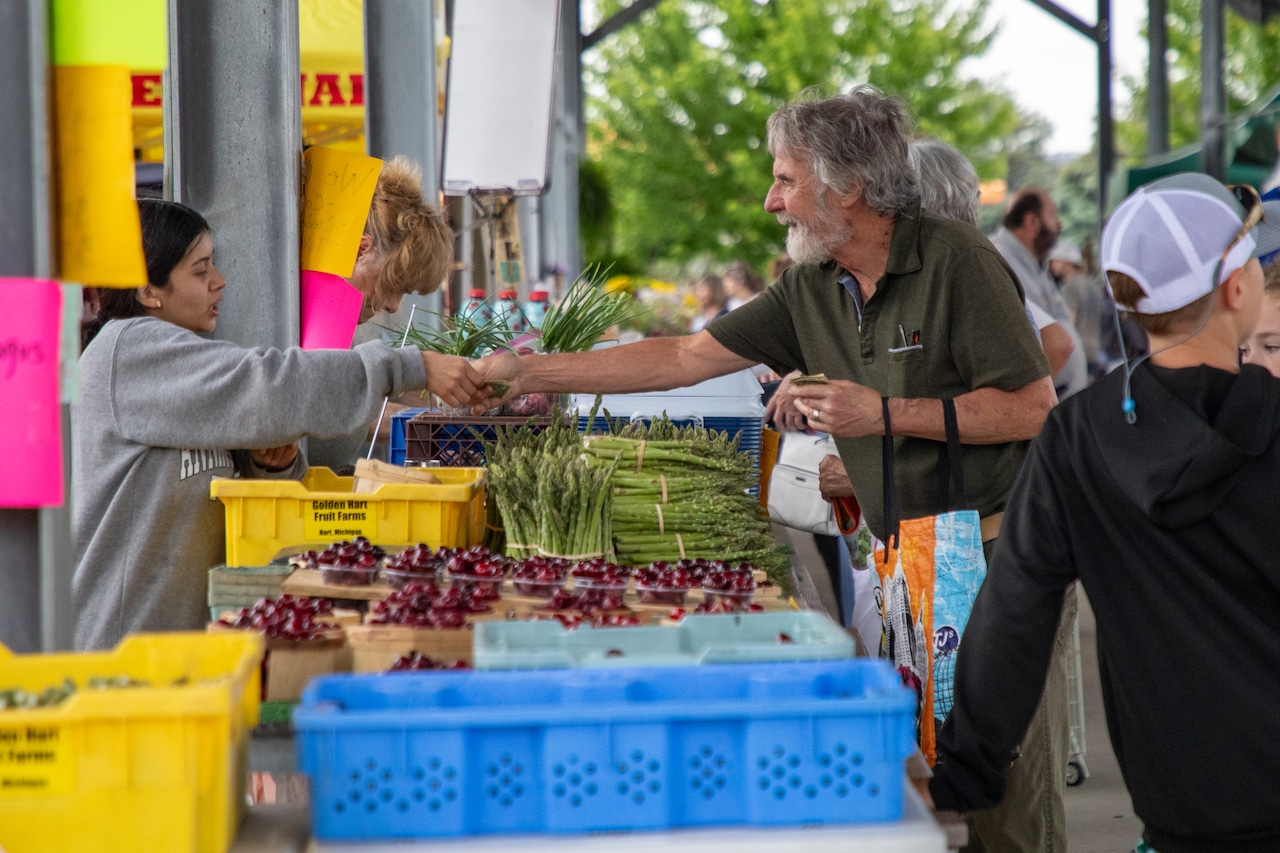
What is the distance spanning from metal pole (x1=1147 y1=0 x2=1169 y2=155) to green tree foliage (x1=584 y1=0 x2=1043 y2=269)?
10.3 meters

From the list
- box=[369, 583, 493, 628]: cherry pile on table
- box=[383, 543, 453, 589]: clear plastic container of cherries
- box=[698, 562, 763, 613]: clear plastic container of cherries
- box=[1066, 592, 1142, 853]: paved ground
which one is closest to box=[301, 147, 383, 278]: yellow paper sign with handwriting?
box=[383, 543, 453, 589]: clear plastic container of cherries

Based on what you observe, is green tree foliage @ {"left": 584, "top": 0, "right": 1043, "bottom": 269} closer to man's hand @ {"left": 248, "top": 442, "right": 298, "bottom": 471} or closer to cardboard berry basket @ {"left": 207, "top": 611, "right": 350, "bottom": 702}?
man's hand @ {"left": 248, "top": 442, "right": 298, "bottom": 471}

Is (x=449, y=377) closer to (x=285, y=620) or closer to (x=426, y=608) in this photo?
(x=426, y=608)

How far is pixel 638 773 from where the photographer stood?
67.7 inches

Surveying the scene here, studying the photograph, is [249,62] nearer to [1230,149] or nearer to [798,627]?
[798,627]

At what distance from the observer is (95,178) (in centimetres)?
199

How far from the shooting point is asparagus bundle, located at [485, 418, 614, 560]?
10.6 feet

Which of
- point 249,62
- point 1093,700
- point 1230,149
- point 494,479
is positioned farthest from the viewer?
point 1230,149

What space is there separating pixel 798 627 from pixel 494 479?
141cm

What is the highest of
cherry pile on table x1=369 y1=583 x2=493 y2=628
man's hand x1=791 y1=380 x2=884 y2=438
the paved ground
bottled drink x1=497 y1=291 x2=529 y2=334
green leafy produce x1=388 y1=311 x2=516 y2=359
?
bottled drink x1=497 y1=291 x2=529 y2=334

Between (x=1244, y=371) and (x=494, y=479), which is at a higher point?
(x=1244, y=371)

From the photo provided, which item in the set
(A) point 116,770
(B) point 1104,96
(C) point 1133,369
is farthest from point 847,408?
(B) point 1104,96

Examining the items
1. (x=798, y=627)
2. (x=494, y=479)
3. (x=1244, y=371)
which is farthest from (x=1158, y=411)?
(x=494, y=479)

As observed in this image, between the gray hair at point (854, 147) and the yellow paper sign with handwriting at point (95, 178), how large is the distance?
201 cm
